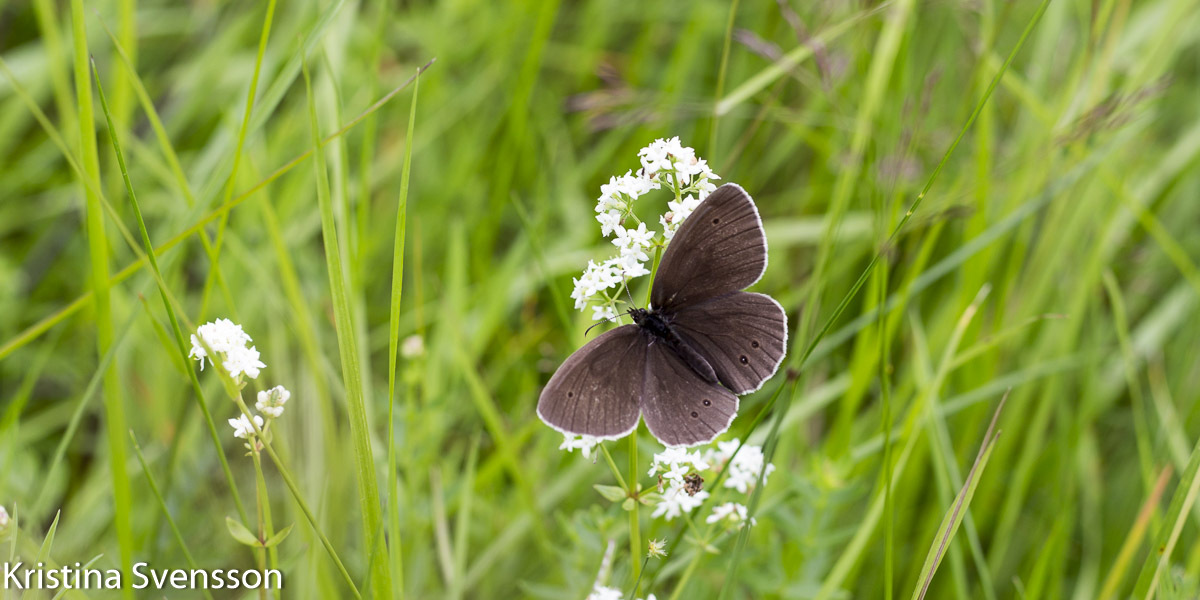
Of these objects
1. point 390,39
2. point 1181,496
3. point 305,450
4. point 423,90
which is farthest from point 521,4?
point 1181,496

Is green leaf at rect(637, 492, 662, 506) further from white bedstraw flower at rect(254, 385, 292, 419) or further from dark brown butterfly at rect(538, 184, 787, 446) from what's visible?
A: white bedstraw flower at rect(254, 385, 292, 419)

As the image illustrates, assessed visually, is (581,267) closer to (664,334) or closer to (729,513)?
(664,334)

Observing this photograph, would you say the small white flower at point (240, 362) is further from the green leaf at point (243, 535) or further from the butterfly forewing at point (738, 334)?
the butterfly forewing at point (738, 334)

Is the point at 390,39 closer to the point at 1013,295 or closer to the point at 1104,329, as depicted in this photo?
the point at 1013,295

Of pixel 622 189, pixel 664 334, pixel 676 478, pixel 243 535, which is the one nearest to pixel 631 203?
pixel 622 189

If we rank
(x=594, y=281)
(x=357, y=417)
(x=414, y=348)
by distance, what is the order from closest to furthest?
(x=357, y=417)
(x=594, y=281)
(x=414, y=348)

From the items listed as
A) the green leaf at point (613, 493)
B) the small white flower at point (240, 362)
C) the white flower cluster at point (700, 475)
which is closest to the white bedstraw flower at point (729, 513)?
the white flower cluster at point (700, 475)

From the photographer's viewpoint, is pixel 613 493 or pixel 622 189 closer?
pixel 622 189
